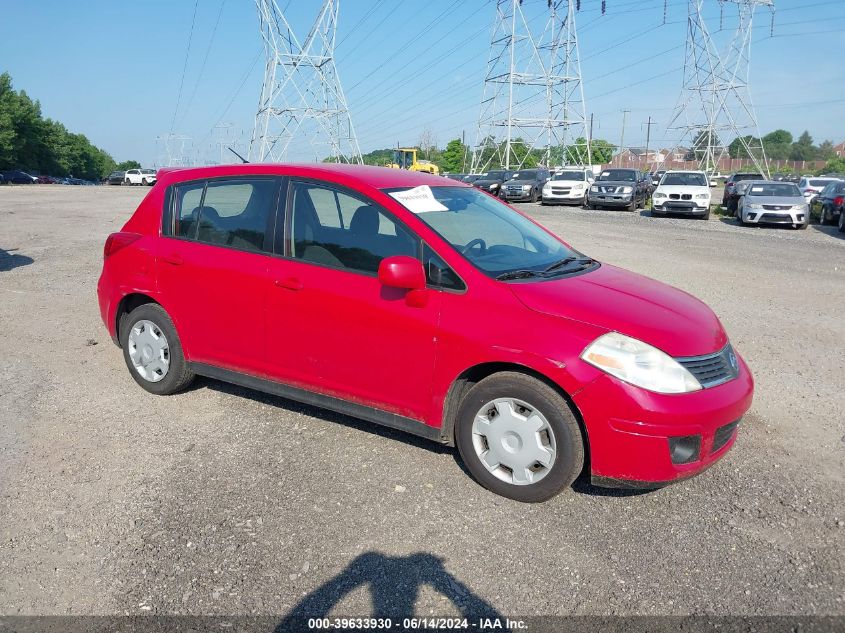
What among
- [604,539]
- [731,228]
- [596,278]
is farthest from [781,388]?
[731,228]

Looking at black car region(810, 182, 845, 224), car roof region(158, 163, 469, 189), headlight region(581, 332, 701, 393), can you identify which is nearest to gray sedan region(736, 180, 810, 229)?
black car region(810, 182, 845, 224)

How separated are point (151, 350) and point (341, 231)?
188 centimetres

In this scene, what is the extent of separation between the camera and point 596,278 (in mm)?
4160

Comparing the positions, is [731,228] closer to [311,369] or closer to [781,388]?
[781,388]

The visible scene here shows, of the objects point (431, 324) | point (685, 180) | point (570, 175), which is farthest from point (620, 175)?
point (431, 324)

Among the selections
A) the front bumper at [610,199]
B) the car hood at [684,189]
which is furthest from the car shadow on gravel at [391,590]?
the front bumper at [610,199]

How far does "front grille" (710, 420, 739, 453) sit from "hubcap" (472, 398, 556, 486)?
0.83 metres

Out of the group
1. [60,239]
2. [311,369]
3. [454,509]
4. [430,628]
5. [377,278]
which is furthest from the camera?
[60,239]

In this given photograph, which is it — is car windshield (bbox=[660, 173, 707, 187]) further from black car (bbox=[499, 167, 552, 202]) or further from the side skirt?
the side skirt

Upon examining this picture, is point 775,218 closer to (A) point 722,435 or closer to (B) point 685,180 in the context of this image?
(B) point 685,180

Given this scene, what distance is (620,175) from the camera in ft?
96.2

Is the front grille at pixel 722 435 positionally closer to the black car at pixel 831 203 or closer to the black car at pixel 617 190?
the black car at pixel 831 203

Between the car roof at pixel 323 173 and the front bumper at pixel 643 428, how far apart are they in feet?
6.06

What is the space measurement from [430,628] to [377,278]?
1921mm
